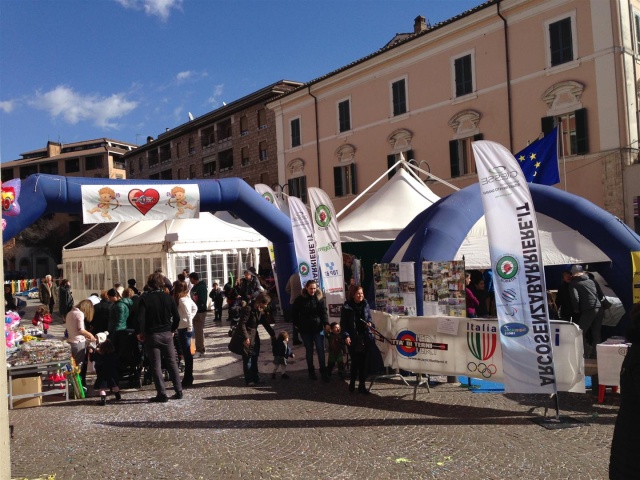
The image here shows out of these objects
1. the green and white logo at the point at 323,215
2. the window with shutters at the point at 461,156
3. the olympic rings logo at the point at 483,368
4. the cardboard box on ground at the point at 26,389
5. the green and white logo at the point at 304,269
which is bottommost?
the cardboard box on ground at the point at 26,389

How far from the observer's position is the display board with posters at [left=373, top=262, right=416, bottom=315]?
8.14m

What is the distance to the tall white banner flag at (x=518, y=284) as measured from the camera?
20.8 feet

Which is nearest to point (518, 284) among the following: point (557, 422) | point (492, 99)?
point (557, 422)

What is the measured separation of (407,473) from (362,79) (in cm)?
2556

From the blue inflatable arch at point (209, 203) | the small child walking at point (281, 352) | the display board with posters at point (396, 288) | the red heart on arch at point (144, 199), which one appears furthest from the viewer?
the red heart on arch at point (144, 199)

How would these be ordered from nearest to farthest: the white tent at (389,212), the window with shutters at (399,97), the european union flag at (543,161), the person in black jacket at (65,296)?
the european union flag at (543,161) → the white tent at (389,212) → the person in black jacket at (65,296) → the window with shutters at (399,97)

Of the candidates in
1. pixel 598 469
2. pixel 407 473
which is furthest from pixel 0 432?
pixel 598 469

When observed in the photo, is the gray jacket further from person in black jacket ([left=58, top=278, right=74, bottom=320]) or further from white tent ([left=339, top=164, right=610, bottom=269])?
person in black jacket ([left=58, top=278, right=74, bottom=320])

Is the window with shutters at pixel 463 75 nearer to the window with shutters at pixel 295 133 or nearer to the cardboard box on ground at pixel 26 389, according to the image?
the window with shutters at pixel 295 133

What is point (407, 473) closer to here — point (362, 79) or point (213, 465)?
point (213, 465)

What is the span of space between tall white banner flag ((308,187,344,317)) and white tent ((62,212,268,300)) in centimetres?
963

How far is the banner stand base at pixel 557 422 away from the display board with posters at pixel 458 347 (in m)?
0.38

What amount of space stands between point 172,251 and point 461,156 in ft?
39.6

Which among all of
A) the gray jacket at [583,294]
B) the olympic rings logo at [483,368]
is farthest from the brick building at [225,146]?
the olympic rings logo at [483,368]
